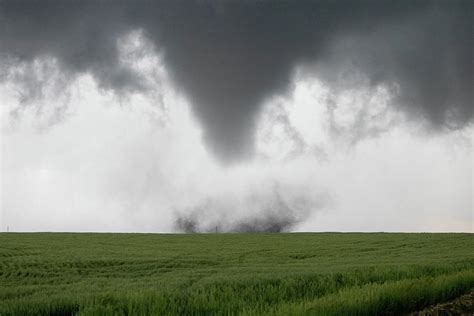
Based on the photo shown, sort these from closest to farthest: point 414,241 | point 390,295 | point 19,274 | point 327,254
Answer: point 390,295 < point 19,274 < point 327,254 < point 414,241

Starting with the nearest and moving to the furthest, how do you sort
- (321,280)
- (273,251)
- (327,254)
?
1. (321,280)
2. (327,254)
3. (273,251)

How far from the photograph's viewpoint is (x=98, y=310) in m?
8.68

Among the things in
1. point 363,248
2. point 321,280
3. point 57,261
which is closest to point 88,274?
point 57,261

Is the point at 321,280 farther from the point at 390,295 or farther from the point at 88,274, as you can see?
the point at 88,274

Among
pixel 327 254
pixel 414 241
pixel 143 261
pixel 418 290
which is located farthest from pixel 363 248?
pixel 418 290

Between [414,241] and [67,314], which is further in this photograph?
[414,241]

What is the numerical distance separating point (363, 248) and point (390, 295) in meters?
31.0

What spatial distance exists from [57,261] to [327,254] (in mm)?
18178

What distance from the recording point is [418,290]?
1024 cm

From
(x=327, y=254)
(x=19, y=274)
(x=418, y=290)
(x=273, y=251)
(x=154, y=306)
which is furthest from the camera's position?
(x=273, y=251)

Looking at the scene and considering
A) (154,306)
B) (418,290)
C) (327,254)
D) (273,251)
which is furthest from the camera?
(273,251)

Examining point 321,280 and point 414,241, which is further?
point 414,241

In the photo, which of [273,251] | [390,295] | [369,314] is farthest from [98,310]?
[273,251]

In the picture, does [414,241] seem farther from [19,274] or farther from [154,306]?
[154,306]
